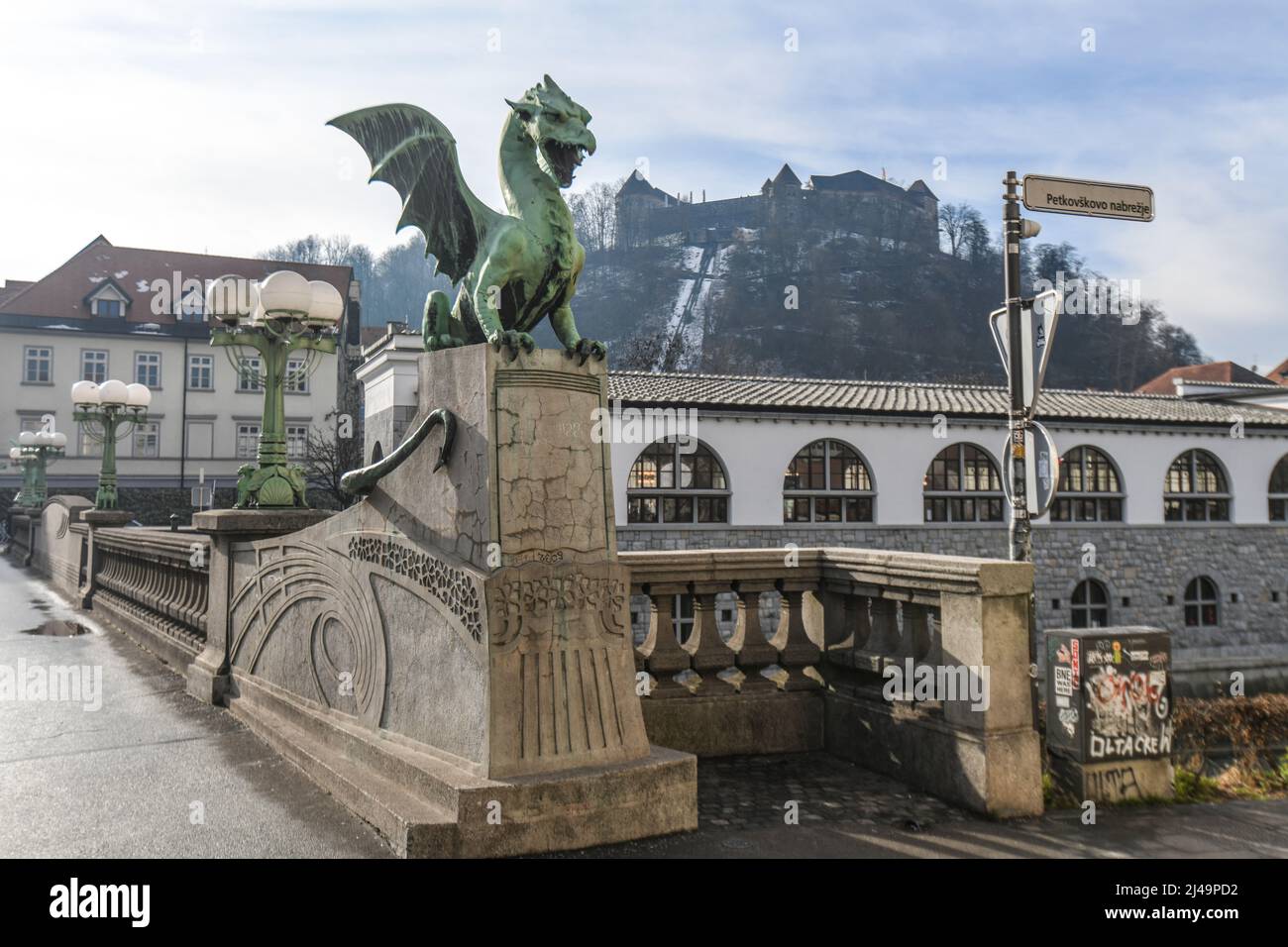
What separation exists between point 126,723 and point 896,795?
5.41 m

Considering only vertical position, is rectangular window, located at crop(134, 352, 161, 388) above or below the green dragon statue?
above

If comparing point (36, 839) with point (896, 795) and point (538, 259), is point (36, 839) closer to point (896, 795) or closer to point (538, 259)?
point (538, 259)

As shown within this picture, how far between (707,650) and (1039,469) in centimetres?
314

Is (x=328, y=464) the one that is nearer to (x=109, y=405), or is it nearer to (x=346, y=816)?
(x=109, y=405)

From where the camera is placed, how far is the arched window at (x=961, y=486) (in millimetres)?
28031

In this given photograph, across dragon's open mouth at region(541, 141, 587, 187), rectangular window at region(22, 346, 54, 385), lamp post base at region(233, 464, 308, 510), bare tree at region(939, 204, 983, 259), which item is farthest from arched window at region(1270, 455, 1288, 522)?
bare tree at region(939, 204, 983, 259)

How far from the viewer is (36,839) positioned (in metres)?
4.15

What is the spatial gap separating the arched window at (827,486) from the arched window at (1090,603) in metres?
7.96

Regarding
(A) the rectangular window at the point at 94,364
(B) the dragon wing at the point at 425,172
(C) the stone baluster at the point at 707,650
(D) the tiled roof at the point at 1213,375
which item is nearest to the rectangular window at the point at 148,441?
(A) the rectangular window at the point at 94,364

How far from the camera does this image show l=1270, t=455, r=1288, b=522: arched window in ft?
107

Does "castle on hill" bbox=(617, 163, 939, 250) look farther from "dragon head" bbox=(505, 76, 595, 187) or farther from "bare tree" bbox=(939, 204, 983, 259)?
"dragon head" bbox=(505, 76, 595, 187)

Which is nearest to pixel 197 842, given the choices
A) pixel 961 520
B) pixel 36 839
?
pixel 36 839

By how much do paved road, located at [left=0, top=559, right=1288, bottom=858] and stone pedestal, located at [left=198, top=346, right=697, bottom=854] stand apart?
249 millimetres

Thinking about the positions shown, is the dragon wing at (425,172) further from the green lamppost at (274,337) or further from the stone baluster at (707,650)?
the green lamppost at (274,337)
